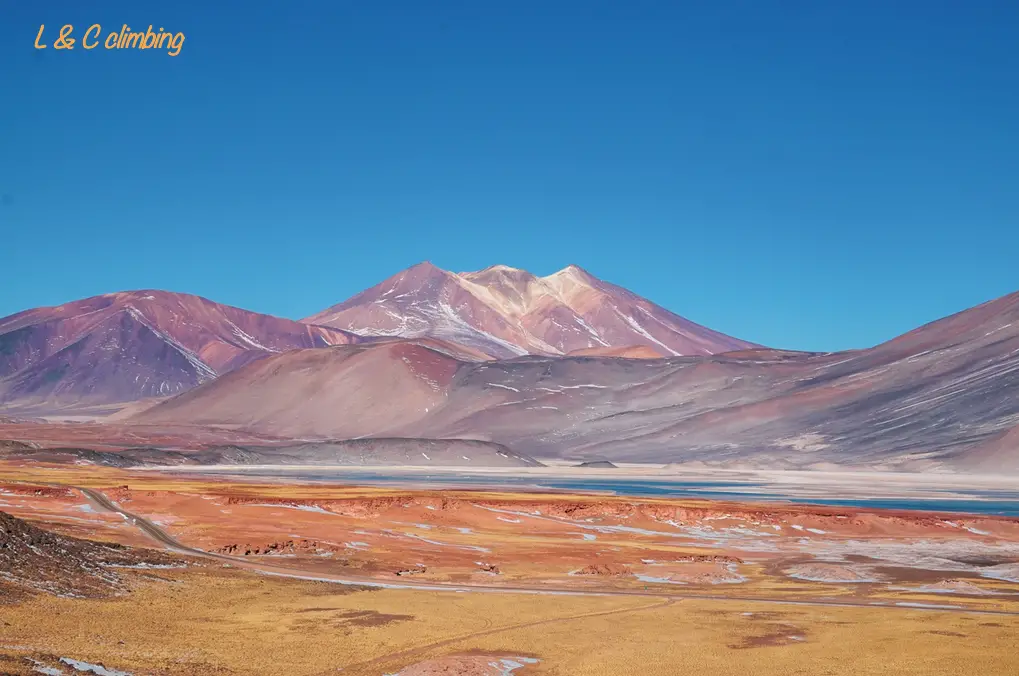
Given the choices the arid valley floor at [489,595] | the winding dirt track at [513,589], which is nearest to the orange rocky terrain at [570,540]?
the arid valley floor at [489,595]

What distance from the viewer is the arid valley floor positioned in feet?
95.0

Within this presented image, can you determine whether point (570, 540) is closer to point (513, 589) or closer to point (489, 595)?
point (513, 589)

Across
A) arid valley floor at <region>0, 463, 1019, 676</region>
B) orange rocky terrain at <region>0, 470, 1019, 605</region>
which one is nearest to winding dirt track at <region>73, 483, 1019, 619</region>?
arid valley floor at <region>0, 463, 1019, 676</region>

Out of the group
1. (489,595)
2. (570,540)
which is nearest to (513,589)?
(489,595)

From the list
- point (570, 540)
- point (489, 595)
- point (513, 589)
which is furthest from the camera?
point (570, 540)

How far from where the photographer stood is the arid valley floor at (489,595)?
95.0 ft

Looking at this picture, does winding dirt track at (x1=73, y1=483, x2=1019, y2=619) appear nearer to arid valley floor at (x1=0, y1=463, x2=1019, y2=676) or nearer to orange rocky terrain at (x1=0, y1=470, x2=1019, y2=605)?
arid valley floor at (x1=0, y1=463, x2=1019, y2=676)

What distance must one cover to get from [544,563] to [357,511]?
25.6 meters

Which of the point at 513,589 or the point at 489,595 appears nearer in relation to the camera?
the point at 489,595

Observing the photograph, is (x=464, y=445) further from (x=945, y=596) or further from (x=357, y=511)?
(x=945, y=596)

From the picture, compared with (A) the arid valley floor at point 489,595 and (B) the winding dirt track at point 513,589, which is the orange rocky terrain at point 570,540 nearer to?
(A) the arid valley floor at point 489,595

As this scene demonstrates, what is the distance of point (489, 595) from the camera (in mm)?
40469

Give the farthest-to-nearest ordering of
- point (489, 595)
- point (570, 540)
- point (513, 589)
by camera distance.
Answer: point (570, 540) < point (513, 589) < point (489, 595)

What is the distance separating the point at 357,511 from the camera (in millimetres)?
74375
